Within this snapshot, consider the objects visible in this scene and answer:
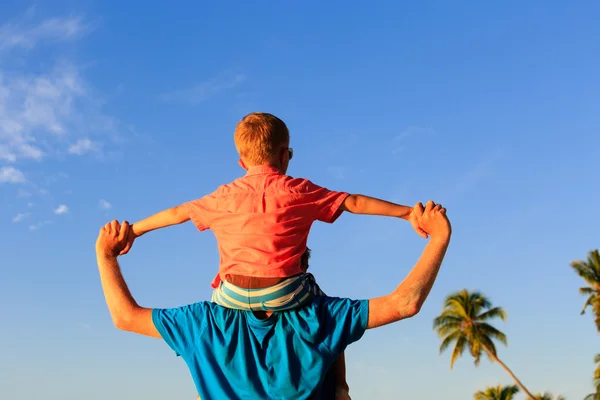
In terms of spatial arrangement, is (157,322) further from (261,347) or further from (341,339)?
(341,339)

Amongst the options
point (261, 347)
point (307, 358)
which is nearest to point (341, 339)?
point (307, 358)

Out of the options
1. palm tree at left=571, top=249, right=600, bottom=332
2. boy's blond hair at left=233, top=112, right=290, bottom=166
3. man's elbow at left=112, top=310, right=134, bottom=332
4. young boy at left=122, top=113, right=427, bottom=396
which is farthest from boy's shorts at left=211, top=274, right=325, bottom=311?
palm tree at left=571, top=249, right=600, bottom=332

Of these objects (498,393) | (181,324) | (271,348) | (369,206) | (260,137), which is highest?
(498,393)

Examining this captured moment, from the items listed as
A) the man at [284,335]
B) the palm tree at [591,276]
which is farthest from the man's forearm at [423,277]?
the palm tree at [591,276]

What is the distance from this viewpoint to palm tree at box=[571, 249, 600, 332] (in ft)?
124

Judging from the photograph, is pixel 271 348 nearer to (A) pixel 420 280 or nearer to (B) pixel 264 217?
(B) pixel 264 217

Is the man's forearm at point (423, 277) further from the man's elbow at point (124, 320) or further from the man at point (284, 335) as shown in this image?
the man's elbow at point (124, 320)

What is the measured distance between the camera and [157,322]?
3814 millimetres

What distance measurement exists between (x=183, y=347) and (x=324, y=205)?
106 centimetres

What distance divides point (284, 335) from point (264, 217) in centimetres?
61

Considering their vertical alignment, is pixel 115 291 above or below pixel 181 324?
above

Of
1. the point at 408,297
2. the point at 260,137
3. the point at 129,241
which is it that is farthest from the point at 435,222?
the point at 129,241

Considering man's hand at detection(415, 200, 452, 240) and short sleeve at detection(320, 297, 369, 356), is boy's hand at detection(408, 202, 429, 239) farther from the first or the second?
short sleeve at detection(320, 297, 369, 356)

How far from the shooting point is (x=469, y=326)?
4062 centimetres
